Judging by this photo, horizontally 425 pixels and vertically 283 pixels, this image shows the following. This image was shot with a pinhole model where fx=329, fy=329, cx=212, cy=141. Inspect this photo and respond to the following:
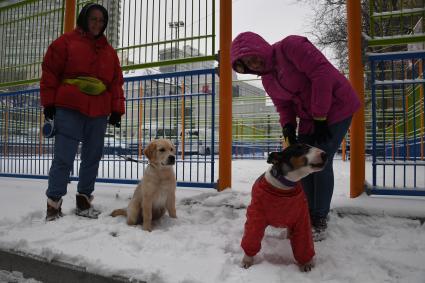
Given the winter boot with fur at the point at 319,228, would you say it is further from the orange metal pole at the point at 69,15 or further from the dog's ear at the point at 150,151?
the orange metal pole at the point at 69,15

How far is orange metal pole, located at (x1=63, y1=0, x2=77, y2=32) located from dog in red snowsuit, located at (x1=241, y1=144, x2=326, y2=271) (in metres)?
5.11

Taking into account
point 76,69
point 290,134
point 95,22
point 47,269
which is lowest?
point 47,269

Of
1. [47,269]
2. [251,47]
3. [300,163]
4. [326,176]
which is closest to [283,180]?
[300,163]

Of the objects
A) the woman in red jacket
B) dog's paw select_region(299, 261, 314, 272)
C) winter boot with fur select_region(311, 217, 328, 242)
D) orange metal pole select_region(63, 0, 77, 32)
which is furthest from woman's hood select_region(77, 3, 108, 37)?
dog's paw select_region(299, 261, 314, 272)

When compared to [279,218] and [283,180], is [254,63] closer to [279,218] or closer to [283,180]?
[283,180]

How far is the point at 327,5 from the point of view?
16000 mm

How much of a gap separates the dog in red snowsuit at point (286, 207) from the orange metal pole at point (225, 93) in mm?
2107

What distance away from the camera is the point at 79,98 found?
11.6ft

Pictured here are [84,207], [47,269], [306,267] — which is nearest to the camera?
[306,267]

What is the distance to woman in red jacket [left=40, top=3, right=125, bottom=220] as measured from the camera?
3.51 m

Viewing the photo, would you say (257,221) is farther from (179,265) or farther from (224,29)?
(224,29)

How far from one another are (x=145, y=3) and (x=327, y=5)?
13.3 m

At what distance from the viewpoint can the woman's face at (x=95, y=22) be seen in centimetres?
363

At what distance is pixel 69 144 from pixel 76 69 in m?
0.82
